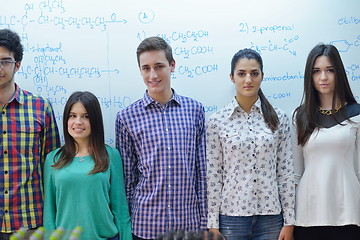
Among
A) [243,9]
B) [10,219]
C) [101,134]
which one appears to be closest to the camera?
[10,219]

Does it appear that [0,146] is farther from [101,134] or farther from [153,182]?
[153,182]

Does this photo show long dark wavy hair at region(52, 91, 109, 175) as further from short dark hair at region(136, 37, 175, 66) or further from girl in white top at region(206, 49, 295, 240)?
girl in white top at region(206, 49, 295, 240)

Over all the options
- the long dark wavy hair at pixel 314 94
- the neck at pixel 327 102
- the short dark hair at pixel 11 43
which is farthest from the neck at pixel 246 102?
the short dark hair at pixel 11 43

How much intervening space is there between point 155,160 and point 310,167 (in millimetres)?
810

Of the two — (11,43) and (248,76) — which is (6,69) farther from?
(248,76)

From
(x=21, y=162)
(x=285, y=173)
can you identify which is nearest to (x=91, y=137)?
(x=21, y=162)

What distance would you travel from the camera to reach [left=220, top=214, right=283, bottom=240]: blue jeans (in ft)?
6.13

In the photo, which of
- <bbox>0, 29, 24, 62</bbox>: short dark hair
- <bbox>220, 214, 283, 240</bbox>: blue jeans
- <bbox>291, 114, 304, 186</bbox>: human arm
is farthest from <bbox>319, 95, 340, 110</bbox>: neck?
<bbox>0, 29, 24, 62</bbox>: short dark hair

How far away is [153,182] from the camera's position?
1885 millimetres

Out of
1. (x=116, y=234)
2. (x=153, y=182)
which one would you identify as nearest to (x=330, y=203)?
(x=153, y=182)

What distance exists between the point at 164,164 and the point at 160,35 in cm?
83

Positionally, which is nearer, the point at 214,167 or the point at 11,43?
the point at 11,43

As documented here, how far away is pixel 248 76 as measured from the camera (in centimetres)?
191

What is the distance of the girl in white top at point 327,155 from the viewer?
188cm
